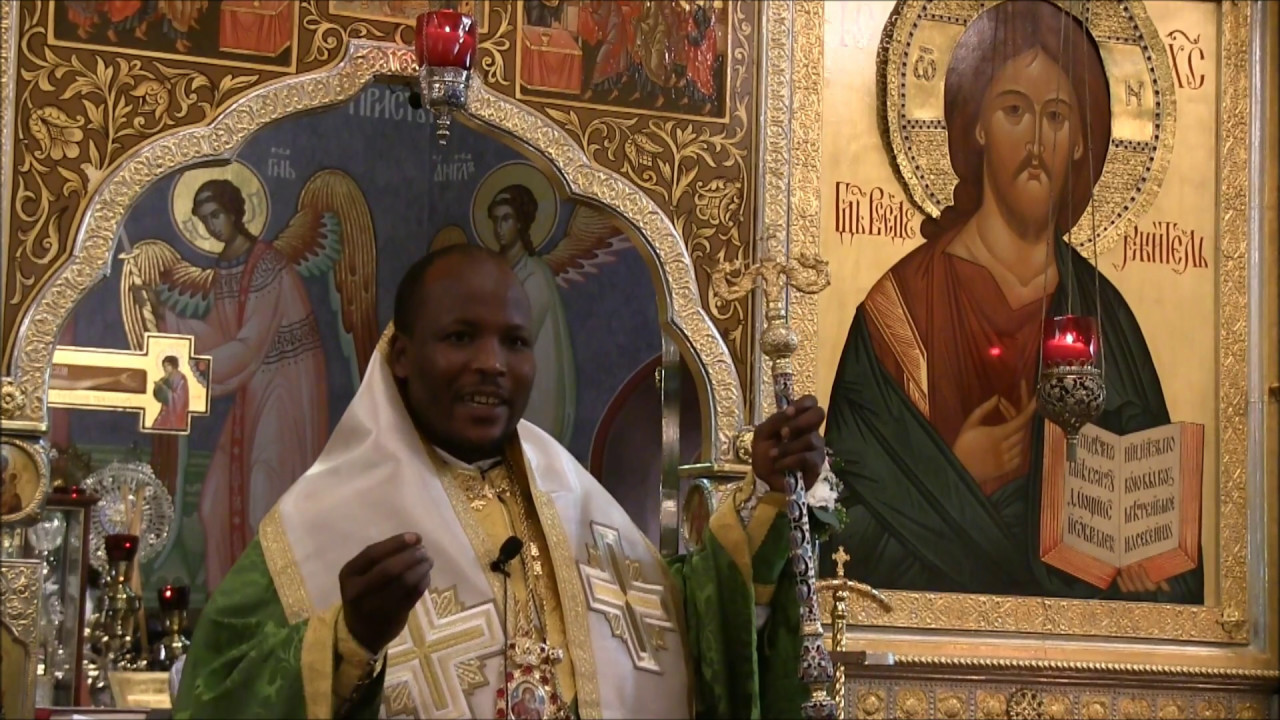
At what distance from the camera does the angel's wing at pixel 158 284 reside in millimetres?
11789

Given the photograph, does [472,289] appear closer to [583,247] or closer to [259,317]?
[583,247]

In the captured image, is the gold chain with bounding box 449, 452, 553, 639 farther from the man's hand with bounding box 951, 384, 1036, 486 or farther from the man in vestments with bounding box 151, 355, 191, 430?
the man in vestments with bounding box 151, 355, 191, 430

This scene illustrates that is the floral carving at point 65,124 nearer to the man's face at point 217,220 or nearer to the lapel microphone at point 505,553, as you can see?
the lapel microphone at point 505,553

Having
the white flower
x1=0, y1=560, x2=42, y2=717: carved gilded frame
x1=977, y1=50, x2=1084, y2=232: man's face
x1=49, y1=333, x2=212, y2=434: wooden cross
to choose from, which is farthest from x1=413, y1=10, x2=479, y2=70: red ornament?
x1=977, y1=50, x2=1084, y2=232: man's face

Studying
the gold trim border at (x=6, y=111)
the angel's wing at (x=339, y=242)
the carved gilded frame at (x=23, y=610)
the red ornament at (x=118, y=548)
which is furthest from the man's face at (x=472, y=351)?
the angel's wing at (x=339, y=242)

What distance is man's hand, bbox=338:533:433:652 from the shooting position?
3598mm

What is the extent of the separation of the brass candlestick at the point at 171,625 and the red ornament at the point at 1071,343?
166 inches

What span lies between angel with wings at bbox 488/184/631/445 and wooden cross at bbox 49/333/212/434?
2.17 metres

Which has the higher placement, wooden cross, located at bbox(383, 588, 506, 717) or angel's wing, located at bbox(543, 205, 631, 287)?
angel's wing, located at bbox(543, 205, 631, 287)

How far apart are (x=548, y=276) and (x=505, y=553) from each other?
755 centimetres

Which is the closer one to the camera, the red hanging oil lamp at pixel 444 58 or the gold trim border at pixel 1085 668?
the red hanging oil lamp at pixel 444 58

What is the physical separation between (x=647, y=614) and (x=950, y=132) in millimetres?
5224

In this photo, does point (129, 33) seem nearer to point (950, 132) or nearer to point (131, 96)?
point (131, 96)

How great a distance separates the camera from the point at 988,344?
30.2 ft
